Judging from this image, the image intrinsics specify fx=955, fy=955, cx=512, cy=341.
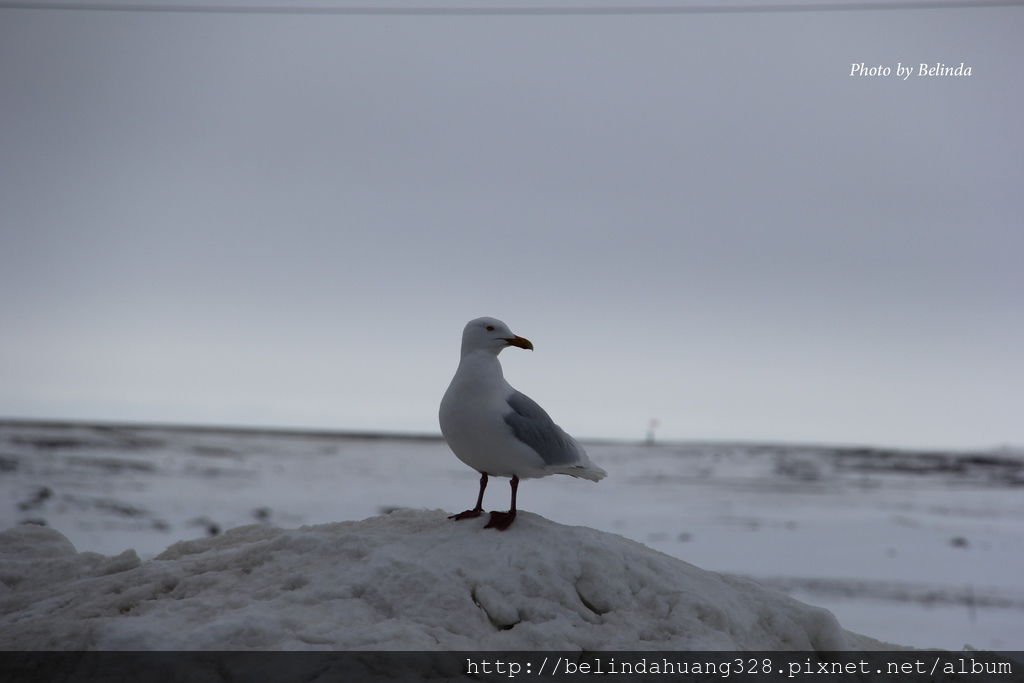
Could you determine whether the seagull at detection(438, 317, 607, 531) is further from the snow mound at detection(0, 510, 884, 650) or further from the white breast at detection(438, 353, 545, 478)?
the snow mound at detection(0, 510, 884, 650)

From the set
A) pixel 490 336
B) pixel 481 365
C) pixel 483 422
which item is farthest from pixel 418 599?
pixel 490 336

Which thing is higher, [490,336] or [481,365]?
[490,336]

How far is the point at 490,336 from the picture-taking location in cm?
370

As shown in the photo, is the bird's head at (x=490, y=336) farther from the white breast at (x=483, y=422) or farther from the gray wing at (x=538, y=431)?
the gray wing at (x=538, y=431)

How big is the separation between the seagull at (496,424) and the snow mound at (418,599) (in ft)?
0.70

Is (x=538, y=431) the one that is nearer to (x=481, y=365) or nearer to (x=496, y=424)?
(x=496, y=424)

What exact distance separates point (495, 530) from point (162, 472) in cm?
1435

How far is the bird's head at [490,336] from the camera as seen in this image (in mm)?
3699

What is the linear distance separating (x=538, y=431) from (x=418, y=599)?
786 millimetres

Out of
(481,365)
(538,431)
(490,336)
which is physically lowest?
(538,431)

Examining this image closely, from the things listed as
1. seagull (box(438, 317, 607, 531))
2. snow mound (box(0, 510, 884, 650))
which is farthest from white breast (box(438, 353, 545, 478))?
snow mound (box(0, 510, 884, 650))

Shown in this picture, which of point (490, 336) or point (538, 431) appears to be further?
point (490, 336)
